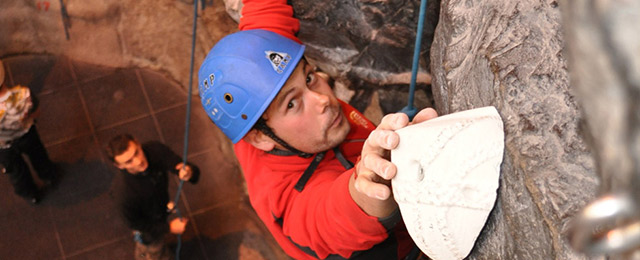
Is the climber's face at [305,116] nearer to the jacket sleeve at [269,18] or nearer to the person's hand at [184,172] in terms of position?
the jacket sleeve at [269,18]

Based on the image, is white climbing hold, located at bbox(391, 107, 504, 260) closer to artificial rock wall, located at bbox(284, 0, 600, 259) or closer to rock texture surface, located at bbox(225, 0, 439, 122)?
artificial rock wall, located at bbox(284, 0, 600, 259)

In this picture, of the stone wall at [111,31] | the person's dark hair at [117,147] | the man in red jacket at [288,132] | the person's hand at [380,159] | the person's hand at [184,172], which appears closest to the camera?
the person's hand at [380,159]

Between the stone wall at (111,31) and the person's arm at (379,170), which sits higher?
the person's arm at (379,170)

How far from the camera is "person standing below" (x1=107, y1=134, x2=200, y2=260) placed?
3.22m

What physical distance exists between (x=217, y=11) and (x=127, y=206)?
1453 millimetres

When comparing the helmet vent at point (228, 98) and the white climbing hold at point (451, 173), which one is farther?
the helmet vent at point (228, 98)

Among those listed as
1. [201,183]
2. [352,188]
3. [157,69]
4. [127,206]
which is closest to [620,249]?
[352,188]

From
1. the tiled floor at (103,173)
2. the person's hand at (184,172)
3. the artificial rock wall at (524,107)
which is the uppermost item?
the artificial rock wall at (524,107)

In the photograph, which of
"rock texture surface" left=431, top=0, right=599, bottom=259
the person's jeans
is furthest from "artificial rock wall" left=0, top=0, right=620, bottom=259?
the person's jeans

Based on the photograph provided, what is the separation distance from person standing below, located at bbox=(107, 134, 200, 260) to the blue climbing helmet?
1469mm

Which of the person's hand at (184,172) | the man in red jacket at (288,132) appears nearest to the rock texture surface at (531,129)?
the man in red jacket at (288,132)

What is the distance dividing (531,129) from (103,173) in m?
3.50

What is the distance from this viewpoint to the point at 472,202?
1191 millimetres

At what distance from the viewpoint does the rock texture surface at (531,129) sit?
1.05m
